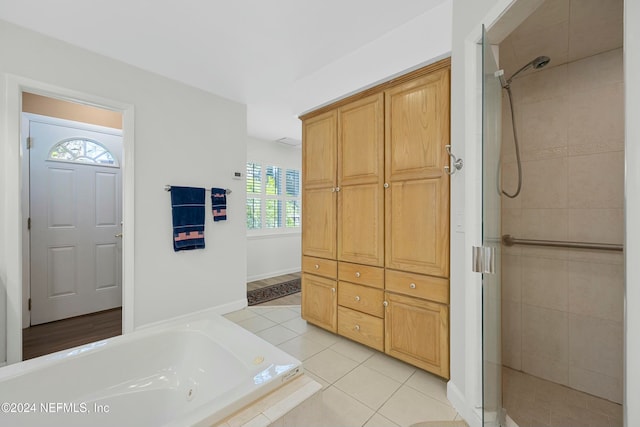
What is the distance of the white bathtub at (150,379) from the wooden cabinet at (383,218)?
0.97 metres

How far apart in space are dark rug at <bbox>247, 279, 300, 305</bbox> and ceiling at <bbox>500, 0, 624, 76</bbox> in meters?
3.36

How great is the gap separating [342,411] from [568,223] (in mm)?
1819

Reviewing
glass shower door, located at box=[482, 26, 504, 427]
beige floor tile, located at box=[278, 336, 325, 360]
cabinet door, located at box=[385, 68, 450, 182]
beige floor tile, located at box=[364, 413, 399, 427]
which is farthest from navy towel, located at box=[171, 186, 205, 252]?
glass shower door, located at box=[482, 26, 504, 427]

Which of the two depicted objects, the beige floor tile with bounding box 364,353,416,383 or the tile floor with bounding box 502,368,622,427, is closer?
the tile floor with bounding box 502,368,622,427

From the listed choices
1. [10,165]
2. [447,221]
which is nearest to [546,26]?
[447,221]

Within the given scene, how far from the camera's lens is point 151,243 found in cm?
253

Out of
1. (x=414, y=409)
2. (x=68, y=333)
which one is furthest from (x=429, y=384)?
(x=68, y=333)

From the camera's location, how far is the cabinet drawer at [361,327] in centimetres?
210

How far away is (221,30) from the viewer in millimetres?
1969

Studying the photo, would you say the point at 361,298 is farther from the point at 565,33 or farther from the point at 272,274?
the point at 272,274

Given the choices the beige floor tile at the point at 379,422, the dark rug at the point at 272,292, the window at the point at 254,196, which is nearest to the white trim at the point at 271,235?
the window at the point at 254,196

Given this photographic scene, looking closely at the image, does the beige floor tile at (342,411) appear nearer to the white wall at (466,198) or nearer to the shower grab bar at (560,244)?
the white wall at (466,198)

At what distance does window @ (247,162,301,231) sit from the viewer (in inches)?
180

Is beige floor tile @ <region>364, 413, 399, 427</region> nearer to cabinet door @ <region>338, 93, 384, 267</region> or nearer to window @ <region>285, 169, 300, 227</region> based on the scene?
cabinet door @ <region>338, 93, 384, 267</region>
